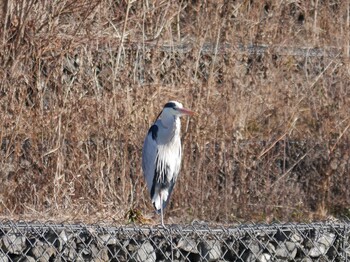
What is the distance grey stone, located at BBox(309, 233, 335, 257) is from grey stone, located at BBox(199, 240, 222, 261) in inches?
16.0

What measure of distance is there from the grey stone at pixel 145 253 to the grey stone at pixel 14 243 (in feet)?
1.47

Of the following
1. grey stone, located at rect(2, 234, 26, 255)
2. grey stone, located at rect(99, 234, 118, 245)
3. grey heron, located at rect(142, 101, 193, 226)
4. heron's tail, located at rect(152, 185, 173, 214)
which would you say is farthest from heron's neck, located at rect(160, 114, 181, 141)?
grey stone, located at rect(2, 234, 26, 255)

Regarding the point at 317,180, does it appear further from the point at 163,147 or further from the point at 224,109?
the point at 163,147

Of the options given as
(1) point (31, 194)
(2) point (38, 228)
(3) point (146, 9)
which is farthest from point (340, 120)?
(2) point (38, 228)

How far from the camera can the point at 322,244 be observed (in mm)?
4109

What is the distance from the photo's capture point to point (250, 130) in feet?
27.1

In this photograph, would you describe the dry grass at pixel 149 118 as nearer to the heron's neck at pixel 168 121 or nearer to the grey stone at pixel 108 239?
the heron's neck at pixel 168 121

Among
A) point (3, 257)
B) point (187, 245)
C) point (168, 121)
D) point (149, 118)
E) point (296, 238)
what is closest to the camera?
point (3, 257)

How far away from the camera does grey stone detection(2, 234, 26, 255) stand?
12.5 ft

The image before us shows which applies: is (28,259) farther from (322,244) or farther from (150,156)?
(150,156)

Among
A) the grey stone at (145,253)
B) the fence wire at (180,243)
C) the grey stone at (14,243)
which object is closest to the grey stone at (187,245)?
the fence wire at (180,243)

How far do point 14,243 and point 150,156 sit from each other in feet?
8.60

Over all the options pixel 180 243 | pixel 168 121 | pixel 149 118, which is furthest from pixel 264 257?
pixel 149 118

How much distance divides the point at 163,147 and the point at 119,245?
2522 millimetres
